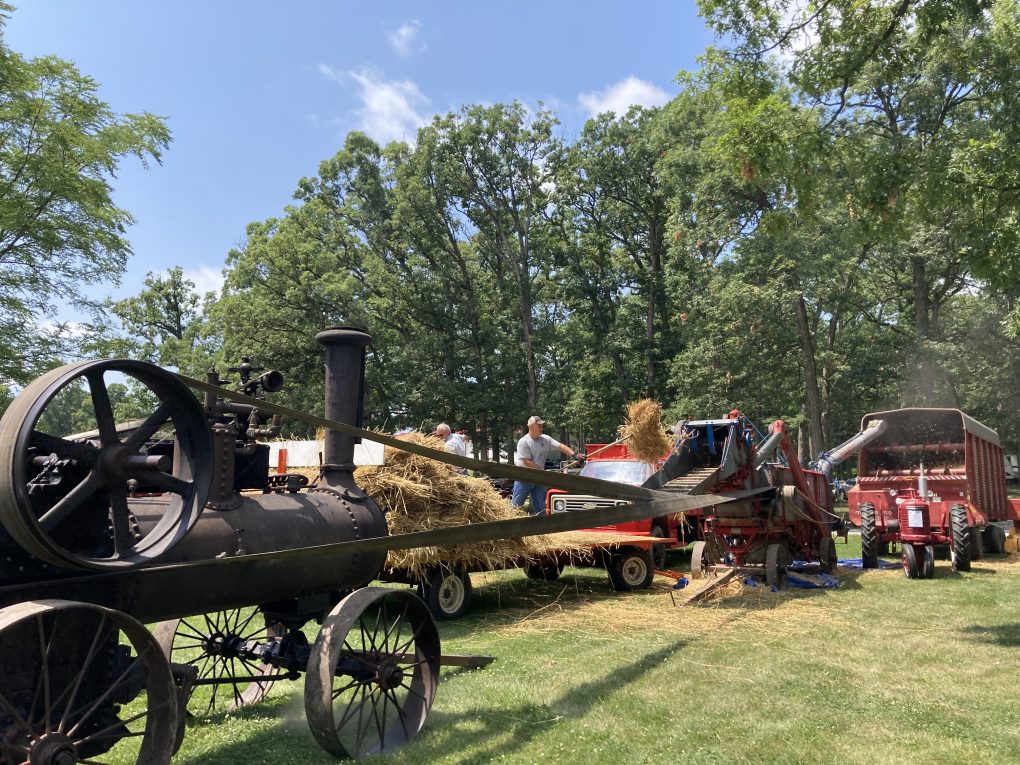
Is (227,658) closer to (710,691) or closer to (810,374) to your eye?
(710,691)

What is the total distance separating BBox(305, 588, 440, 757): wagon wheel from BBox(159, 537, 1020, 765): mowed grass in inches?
6.7

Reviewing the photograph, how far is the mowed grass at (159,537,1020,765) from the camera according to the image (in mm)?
4059

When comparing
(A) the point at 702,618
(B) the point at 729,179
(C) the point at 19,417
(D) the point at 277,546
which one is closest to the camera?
(C) the point at 19,417

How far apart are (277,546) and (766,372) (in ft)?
74.0

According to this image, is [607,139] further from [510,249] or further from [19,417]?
[19,417]

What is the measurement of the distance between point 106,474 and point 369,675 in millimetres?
1927

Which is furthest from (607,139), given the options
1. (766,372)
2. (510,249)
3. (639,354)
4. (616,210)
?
(766,372)

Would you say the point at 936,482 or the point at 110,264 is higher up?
the point at 110,264

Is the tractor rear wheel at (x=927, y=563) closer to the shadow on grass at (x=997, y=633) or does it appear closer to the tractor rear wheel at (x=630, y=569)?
the shadow on grass at (x=997, y=633)

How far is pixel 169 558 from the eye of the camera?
11.6 ft

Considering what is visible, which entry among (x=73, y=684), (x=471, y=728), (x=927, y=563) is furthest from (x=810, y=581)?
(x=73, y=684)

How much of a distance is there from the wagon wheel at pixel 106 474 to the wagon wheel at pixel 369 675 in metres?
1.12

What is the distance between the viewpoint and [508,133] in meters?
31.4

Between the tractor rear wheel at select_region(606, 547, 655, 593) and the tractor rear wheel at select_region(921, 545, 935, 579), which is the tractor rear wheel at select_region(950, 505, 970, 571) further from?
the tractor rear wheel at select_region(606, 547, 655, 593)
